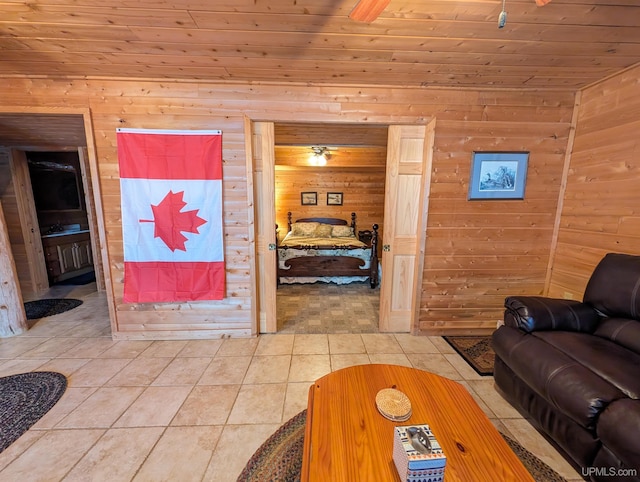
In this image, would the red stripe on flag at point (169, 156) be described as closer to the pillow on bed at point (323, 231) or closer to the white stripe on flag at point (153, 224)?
the white stripe on flag at point (153, 224)

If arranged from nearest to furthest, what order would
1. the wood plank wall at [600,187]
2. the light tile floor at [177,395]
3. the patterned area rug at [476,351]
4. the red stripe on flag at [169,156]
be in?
the light tile floor at [177,395], the wood plank wall at [600,187], the patterned area rug at [476,351], the red stripe on flag at [169,156]

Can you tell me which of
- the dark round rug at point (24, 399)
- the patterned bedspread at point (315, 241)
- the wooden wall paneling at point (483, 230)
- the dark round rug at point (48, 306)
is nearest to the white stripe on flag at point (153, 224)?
the dark round rug at point (24, 399)

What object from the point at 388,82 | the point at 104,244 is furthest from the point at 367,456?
the point at 104,244

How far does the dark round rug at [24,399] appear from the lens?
1598 mm

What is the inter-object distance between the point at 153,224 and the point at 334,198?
3.90 metres

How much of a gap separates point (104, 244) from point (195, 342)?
4.33ft

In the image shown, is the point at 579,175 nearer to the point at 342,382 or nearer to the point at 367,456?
the point at 342,382

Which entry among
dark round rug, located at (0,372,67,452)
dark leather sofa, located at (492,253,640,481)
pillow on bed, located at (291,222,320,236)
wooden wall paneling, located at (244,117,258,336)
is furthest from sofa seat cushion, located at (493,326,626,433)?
pillow on bed, located at (291,222,320,236)

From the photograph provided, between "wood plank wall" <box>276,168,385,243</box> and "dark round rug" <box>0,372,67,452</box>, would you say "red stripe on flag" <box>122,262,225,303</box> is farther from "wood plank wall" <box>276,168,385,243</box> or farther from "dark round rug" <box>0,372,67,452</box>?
"wood plank wall" <box>276,168,385,243</box>

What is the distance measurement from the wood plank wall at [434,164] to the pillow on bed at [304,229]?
2.77m

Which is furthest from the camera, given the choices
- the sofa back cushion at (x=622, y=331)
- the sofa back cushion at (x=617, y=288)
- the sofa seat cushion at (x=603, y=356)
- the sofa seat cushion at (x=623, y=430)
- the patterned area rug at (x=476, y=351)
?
the patterned area rug at (x=476, y=351)

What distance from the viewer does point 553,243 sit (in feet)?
8.63

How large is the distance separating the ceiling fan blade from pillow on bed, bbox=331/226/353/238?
13.9 ft

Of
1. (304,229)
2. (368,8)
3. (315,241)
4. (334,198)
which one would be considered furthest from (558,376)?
(334,198)
